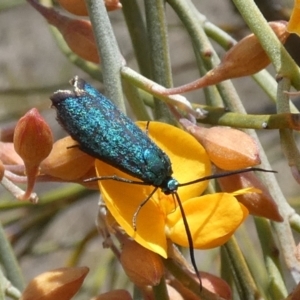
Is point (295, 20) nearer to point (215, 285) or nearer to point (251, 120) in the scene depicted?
point (251, 120)

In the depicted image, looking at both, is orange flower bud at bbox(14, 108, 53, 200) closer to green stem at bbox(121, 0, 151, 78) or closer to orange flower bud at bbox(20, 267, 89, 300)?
orange flower bud at bbox(20, 267, 89, 300)

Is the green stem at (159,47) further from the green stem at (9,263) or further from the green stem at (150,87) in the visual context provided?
the green stem at (9,263)

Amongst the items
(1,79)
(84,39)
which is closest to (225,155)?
(84,39)

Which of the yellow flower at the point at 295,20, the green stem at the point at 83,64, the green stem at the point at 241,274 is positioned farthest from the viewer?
the green stem at the point at 83,64

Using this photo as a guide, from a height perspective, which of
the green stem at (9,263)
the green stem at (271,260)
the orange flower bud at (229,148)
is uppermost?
the orange flower bud at (229,148)

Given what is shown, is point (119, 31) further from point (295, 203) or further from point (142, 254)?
point (142, 254)

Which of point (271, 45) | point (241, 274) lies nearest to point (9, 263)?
point (241, 274)

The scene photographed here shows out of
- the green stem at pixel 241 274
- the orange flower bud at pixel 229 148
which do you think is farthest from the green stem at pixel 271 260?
the orange flower bud at pixel 229 148
